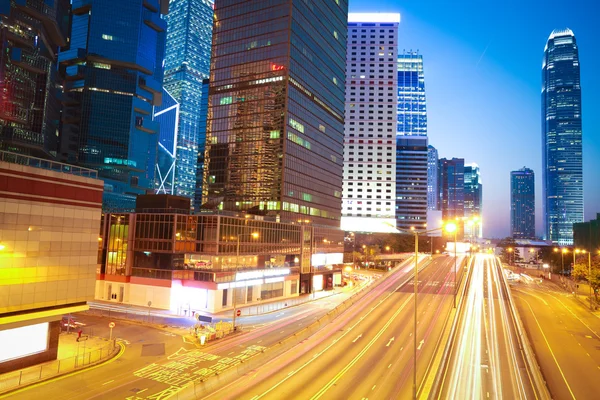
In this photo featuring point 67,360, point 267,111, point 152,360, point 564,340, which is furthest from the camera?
point 267,111

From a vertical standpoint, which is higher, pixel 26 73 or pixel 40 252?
pixel 26 73

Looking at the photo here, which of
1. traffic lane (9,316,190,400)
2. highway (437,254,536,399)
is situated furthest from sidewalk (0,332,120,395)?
highway (437,254,536,399)

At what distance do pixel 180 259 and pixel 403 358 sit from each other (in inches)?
1566

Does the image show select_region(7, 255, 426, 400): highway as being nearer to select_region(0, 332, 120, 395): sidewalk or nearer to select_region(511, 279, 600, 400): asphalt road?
select_region(0, 332, 120, 395): sidewalk

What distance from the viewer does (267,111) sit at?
335ft

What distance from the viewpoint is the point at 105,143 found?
589 feet

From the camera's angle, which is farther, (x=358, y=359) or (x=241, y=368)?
(x=358, y=359)

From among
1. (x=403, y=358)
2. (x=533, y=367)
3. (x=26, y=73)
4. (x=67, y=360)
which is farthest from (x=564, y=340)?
(x=26, y=73)

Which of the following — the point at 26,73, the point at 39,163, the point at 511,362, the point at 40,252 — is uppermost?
the point at 26,73

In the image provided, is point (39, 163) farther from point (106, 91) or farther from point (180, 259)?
point (106, 91)

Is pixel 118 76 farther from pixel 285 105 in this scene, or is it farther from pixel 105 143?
pixel 285 105

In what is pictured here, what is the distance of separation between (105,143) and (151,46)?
173ft

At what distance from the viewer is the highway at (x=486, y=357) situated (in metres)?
30.8

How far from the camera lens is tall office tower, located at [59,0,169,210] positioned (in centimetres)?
17862
